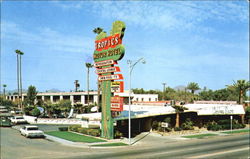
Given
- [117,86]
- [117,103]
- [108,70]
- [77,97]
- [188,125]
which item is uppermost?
[108,70]

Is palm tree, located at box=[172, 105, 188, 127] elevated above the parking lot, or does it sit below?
above

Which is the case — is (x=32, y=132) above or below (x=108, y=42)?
below

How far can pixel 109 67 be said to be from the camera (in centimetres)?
3641

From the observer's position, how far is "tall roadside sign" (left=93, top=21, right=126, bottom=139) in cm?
3497

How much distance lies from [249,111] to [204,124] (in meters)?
12.0

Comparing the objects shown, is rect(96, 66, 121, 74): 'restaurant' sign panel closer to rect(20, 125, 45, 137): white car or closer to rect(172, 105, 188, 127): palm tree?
rect(20, 125, 45, 137): white car

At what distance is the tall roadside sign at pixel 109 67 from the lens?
35.0m

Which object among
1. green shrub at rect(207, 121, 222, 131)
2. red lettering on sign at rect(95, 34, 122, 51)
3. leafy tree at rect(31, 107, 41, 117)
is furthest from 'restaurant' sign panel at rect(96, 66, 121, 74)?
leafy tree at rect(31, 107, 41, 117)

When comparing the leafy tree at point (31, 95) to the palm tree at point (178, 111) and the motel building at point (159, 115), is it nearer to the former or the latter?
the motel building at point (159, 115)

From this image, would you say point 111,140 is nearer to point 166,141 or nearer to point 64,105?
point 166,141

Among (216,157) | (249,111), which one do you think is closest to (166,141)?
(216,157)

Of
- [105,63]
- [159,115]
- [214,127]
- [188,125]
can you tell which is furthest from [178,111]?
[105,63]

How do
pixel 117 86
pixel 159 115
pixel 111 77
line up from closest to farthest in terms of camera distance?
pixel 117 86 → pixel 111 77 → pixel 159 115

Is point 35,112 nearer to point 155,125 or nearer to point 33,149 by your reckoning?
point 155,125
